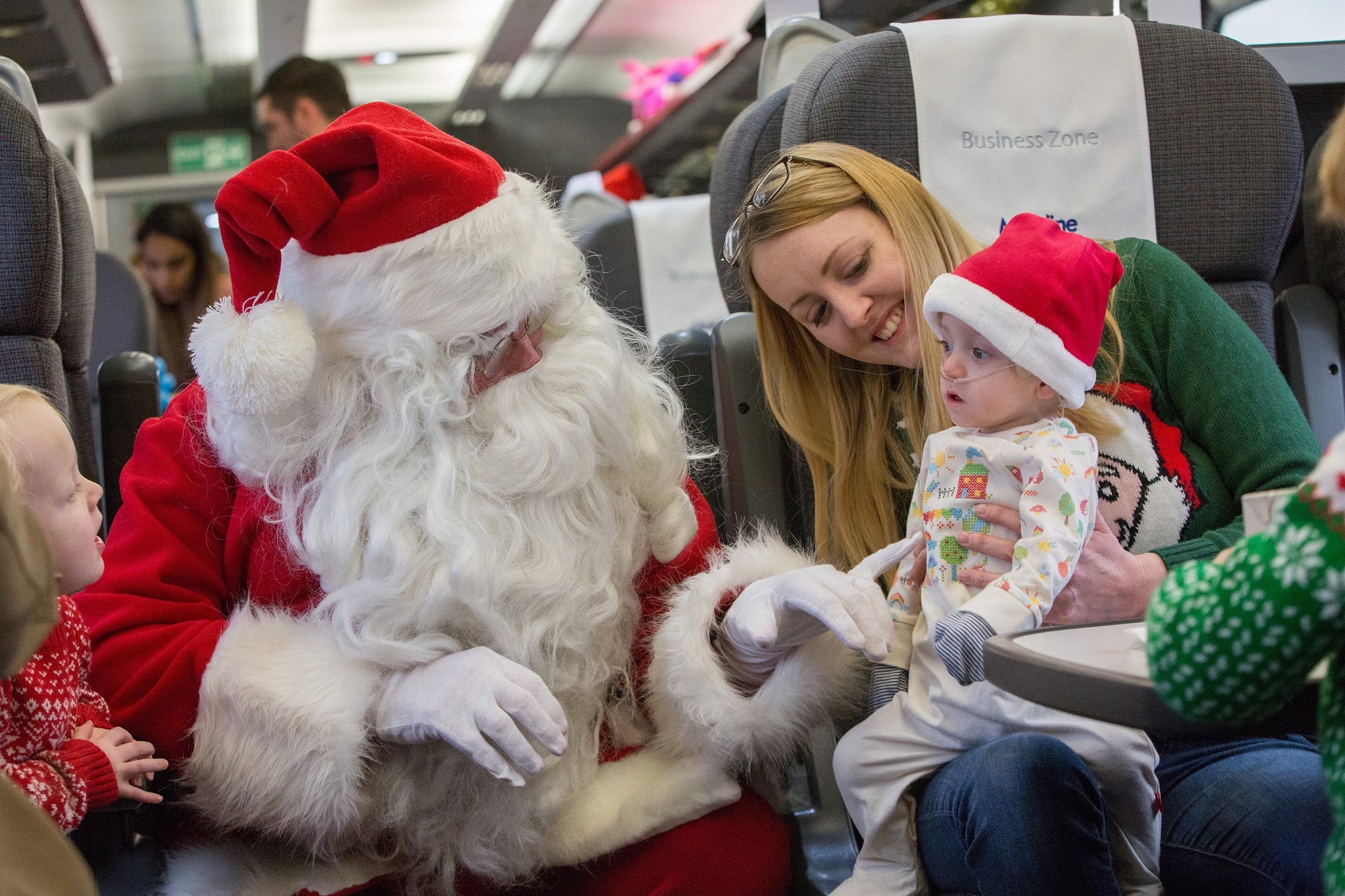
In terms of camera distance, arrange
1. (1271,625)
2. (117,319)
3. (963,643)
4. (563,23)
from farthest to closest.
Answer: (563,23) < (117,319) < (963,643) < (1271,625)

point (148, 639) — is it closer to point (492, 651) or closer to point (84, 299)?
point (492, 651)

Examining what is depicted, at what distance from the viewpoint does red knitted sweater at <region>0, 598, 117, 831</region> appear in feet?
3.60

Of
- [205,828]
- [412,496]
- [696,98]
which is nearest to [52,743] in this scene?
[205,828]

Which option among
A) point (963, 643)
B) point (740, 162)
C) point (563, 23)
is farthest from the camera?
point (563, 23)

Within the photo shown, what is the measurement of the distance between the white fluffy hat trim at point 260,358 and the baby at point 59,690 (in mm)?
165

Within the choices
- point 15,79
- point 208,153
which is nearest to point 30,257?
point 15,79

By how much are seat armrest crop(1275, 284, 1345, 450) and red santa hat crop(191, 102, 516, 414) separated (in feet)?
4.73

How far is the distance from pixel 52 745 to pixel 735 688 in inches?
29.4

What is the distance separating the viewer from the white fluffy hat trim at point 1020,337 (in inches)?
50.2

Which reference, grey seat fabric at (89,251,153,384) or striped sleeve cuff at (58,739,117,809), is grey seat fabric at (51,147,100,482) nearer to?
striped sleeve cuff at (58,739,117,809)

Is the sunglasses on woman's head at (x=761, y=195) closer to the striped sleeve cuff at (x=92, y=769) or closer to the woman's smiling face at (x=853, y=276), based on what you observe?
the woman's smiling face at (x=853, y=276)

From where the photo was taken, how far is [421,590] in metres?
1.32

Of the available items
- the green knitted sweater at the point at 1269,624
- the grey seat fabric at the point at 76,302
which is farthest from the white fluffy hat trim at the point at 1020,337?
the grey seat fabric at the point at 76,302

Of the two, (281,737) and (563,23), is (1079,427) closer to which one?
(281,737)
